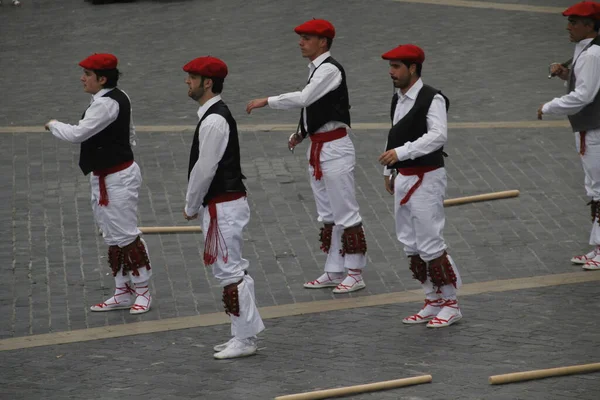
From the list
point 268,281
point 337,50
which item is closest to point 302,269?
point 268,281

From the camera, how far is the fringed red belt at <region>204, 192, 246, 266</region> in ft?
29.0

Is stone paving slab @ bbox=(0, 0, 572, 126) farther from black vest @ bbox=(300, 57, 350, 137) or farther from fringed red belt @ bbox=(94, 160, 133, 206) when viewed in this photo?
fringed red belt @ bbox=(94, 160, 133, 206)

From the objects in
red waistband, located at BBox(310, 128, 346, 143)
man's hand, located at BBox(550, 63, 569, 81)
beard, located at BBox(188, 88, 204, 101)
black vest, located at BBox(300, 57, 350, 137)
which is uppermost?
beard, located at BBox(188, 88, 204, 101)

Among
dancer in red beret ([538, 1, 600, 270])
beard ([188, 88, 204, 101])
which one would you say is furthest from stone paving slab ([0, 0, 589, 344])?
beard ([188, 88, 204, 101])

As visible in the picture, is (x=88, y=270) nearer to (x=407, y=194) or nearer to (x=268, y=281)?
(x=268, y=281)

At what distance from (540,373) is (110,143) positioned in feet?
12.8

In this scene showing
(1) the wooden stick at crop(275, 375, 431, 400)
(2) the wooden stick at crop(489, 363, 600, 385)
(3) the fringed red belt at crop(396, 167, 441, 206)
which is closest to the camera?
(1) the wooden stick at crop(275, 375, 431, 400)

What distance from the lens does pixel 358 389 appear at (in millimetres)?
7930

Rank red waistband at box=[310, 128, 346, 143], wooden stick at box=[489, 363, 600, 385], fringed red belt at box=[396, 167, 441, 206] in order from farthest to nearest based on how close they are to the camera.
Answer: red waistband at box=[310, 128, 346, 143] → fringed red belt at box=[396, 167, 441, 206] → wooden stick at box=[489, 363, 600, 385]

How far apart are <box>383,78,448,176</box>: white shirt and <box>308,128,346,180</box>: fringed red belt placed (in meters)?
0.95

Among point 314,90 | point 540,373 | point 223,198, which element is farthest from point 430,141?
point 540,373

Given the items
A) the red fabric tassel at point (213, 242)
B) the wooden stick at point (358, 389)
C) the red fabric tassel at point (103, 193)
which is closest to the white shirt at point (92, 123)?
the red fabric tassel at point (103, 193)

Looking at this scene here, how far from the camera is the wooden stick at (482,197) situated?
12.2 meters

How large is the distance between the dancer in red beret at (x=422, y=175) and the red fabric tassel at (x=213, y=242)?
136 cm
